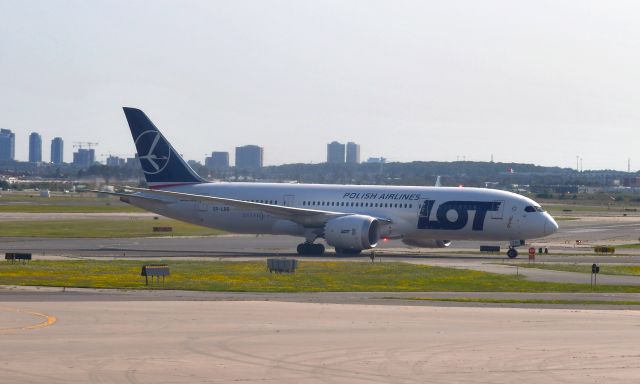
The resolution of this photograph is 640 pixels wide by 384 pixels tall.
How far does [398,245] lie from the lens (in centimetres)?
8688

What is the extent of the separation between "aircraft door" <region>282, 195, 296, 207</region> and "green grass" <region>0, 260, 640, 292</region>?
1574 cm

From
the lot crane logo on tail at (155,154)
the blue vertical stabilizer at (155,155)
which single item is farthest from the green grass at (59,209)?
the lot crane logo on tail at (155,154)

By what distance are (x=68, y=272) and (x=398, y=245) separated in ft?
123

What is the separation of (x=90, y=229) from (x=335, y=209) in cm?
3182

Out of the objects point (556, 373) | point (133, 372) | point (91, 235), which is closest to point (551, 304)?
point (556, 373)

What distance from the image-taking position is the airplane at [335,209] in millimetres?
72125

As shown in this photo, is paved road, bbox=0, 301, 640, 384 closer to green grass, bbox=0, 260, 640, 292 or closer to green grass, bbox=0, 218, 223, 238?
green grass, bbox=0, 260, 640, 292

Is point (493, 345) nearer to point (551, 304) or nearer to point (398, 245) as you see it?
point (551, 304)

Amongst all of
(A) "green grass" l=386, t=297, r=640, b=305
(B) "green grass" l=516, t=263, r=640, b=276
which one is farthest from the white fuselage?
(A) "green grass" l=386, t=297, r=640, b=305

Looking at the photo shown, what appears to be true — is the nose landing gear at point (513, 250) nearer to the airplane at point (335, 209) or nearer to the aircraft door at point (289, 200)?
the airplane at point (335, 209)

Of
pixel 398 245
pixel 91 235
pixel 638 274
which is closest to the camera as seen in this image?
→ pixel 638 274

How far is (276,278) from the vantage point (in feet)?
174

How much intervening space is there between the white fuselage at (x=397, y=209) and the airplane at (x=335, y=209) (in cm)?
6

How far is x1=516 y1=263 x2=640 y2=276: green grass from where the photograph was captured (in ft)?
200
